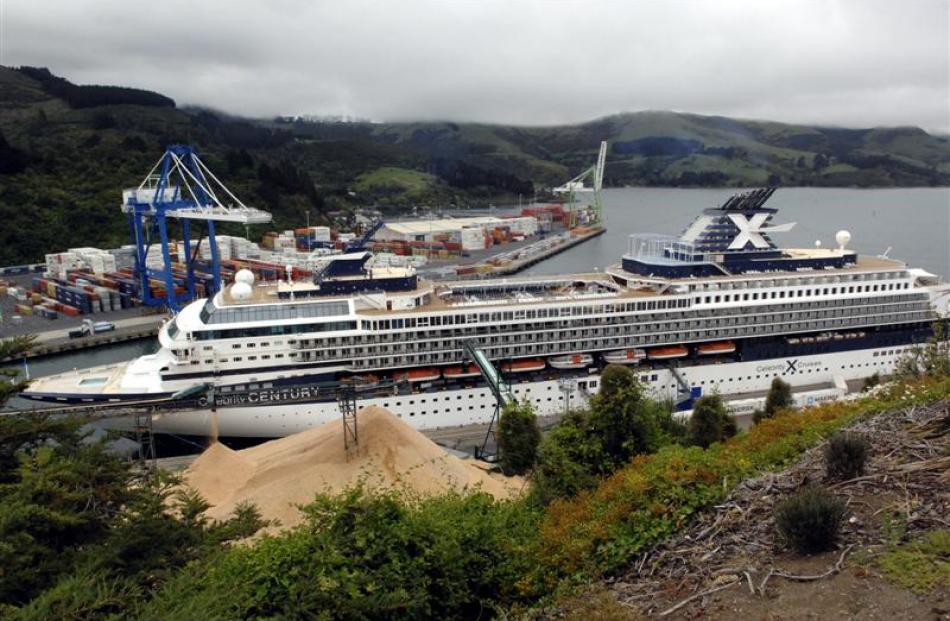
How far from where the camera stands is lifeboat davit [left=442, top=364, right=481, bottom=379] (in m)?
21.8

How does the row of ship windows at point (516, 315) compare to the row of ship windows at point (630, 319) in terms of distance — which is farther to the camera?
the row of ship windows at point (516, 315)

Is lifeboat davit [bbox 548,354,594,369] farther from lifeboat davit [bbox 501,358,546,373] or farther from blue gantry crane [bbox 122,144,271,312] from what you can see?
blue gantry crane [bbox 122,144,271,312]

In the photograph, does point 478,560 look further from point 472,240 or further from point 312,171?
point 312,171

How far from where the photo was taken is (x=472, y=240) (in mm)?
67188

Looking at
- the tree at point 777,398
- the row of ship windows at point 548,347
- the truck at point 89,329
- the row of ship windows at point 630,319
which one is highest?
the row of ship windows at point 630,319

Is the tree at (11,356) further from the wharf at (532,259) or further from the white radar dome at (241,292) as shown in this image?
the wharf at (532,259)

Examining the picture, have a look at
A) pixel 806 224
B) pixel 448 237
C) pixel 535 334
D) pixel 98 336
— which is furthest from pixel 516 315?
pixel 806 224

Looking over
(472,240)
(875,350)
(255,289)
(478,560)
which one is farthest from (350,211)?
(478,560)

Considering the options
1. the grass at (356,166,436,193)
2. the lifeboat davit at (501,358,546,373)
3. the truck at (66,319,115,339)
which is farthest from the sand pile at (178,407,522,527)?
the grass at (356,166,436,193)

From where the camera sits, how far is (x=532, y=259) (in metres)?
62.2

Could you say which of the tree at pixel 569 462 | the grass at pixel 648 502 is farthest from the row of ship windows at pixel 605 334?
the grass at pixel 648 502

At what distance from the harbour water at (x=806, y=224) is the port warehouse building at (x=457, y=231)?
806cm

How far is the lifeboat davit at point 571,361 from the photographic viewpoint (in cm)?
2277

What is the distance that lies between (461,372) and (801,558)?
53.9 ft
